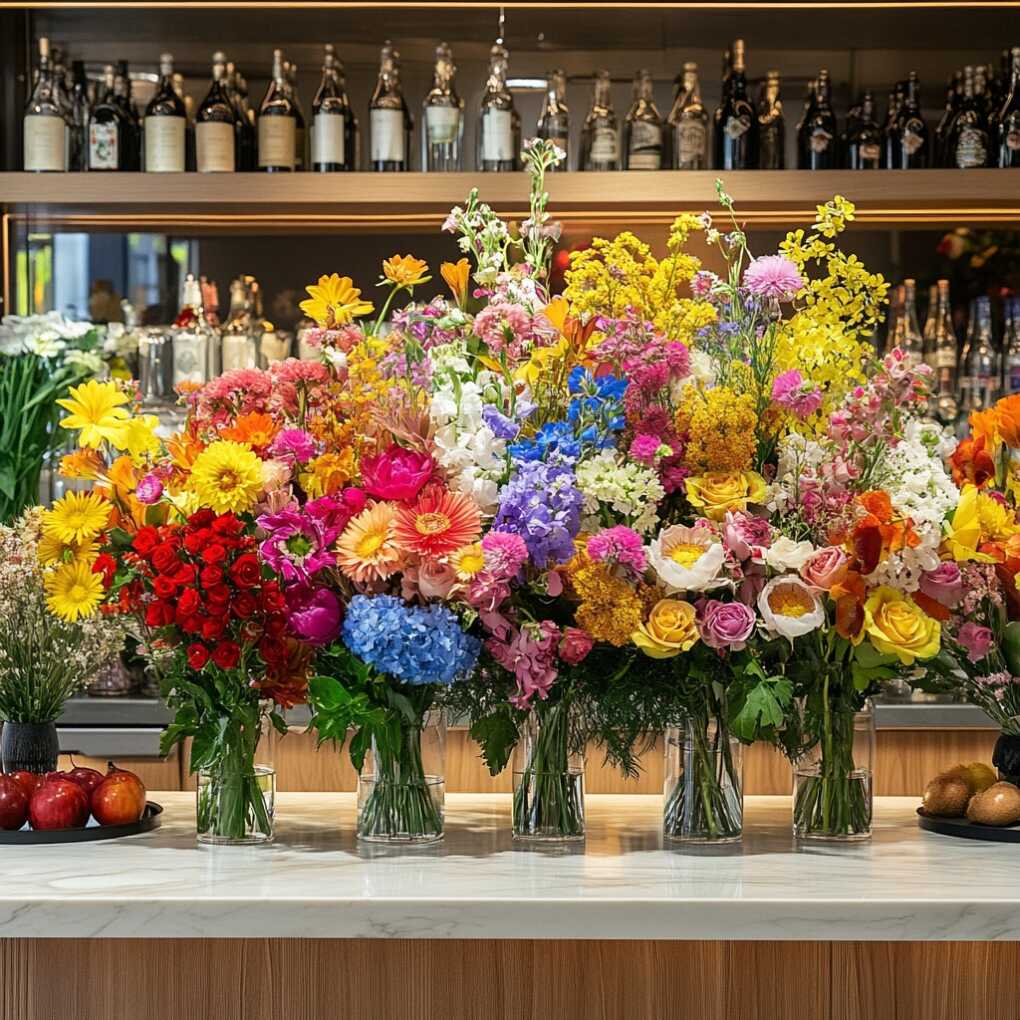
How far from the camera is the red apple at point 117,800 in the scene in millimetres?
1441

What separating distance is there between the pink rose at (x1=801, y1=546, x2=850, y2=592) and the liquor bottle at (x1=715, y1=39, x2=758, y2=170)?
6.29 ft

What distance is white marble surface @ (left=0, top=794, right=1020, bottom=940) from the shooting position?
1.18 meters

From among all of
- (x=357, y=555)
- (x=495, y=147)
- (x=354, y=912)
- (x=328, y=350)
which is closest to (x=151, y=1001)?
(x=354, y=912)

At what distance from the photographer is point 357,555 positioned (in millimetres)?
1282

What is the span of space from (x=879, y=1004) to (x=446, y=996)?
397mm

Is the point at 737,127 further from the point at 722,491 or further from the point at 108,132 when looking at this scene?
the point at 722,491

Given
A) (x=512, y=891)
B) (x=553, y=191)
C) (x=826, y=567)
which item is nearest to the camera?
(x=512, y=891)

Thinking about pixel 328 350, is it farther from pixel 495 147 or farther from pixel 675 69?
pixel 675 69

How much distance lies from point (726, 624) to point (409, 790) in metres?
0.32

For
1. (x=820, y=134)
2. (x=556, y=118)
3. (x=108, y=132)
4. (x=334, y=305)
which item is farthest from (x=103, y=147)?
(x=334, y=305)

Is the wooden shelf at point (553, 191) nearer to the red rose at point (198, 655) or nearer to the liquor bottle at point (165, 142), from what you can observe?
the liquor bottle at point (165, 142)

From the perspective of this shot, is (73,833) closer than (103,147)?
Yes

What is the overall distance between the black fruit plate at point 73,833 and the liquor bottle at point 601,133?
1918 millimetres

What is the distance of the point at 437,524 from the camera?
4.22ft
